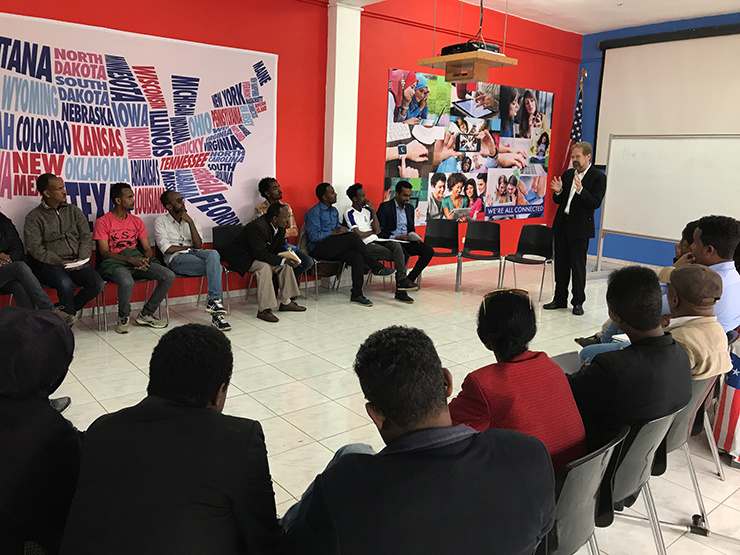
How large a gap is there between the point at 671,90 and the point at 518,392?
26.5 feet

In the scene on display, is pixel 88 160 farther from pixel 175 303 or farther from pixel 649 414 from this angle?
pixel 649 414

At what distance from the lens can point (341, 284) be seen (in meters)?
7.04

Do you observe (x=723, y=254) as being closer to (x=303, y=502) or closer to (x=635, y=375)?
(x=635, y=375)

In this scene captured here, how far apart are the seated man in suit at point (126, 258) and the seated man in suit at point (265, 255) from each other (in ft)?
2.26

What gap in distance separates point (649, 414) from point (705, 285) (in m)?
0.81

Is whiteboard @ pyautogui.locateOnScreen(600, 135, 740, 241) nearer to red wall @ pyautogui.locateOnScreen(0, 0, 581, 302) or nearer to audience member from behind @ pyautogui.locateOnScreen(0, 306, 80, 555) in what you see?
red wall @ pyautogui.locateOnScreen(0, 0, 581, 302)

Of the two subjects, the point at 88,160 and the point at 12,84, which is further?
the point at 88,160

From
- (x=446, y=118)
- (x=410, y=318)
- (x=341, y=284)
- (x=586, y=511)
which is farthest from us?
(x=446, y=118)

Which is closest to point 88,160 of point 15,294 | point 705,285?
point 15,294

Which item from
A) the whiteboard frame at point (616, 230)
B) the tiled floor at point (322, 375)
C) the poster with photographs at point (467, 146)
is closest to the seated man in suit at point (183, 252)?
the tiled floor at point (322, 375)

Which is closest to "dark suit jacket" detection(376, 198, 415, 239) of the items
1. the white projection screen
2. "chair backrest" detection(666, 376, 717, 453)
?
the white projection screen

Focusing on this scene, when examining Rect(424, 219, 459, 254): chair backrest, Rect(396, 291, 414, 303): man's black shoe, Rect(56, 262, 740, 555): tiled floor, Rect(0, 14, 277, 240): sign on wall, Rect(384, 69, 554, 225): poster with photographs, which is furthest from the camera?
Rect(384, 69, 554, 225): poster with photographs

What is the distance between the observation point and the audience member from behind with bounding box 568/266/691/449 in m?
1.96

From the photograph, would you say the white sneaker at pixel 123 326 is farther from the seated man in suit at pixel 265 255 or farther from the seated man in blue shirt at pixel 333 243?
the seated man in blue shirt at pixel 333 243
